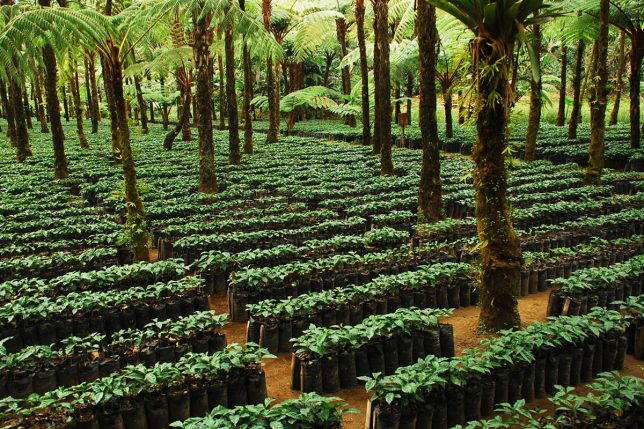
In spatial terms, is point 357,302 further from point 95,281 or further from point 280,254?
point 95,281

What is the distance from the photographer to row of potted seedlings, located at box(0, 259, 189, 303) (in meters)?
6.82

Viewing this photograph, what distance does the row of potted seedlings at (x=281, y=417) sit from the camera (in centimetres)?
367

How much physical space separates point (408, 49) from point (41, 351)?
18552mm

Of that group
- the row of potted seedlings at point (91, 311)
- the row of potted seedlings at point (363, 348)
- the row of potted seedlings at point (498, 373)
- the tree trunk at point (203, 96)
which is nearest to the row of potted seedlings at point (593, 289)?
the row of potted seedlings at point (498, 373)

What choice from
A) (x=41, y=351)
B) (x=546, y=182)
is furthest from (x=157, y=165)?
(x=41, y=351)

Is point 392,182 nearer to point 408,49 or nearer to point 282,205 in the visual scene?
point 282,205

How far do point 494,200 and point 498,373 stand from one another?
1.77m

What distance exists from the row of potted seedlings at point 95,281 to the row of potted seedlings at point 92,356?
5.63 ft


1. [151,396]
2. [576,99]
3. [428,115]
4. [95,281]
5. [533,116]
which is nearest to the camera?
[151,396]

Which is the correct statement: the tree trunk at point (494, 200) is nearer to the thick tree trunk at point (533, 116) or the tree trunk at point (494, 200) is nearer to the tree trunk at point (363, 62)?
the thick tree trunk at point (533, 116)

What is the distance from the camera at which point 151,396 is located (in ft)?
14.5

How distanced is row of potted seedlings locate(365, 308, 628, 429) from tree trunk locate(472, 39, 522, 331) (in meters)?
0.59

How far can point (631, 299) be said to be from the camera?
19.2 feet

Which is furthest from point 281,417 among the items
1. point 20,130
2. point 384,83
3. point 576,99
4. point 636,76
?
point 20,130
